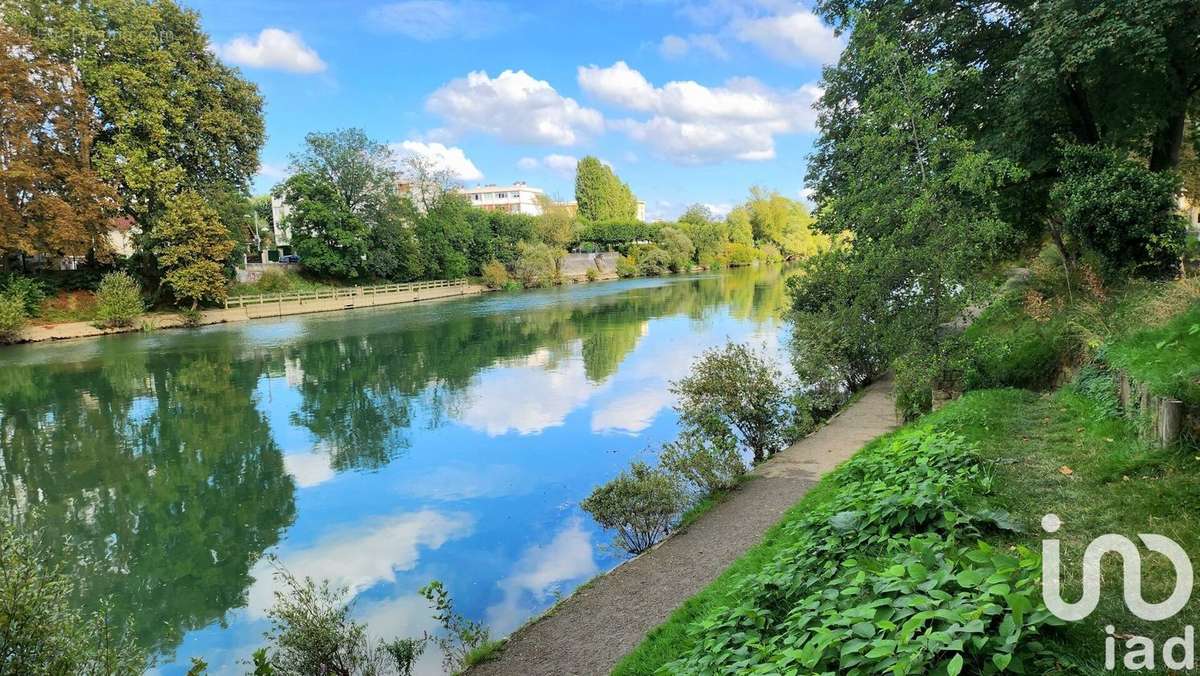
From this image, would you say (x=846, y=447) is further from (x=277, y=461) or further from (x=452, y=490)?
(x=277, y=461)

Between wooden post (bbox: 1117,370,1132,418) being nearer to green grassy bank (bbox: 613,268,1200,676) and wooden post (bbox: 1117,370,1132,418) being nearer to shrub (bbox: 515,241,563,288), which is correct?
green grassy bank (bbox: 613,268,1200,676)

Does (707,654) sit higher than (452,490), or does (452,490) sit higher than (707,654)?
(707,654)

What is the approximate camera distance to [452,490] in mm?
12406

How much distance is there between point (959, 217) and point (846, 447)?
3.99 m

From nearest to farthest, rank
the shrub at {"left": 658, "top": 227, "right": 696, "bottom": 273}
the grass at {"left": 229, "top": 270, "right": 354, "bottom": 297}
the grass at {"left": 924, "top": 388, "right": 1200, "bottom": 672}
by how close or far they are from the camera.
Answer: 1. the grass at {"left": 924, "top": 388, "right": 1200, "bottom": 672}
2. the grass at {"left": 229, "top": 270, "right": 354, "bottom": 297}
3. the shrub at {"left": 658, "top": 227, "right": 696, "bottom": 273}

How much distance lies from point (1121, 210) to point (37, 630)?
15.9m

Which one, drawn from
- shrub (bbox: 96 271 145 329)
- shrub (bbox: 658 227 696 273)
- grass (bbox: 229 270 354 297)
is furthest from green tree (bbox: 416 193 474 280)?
shrub (bbox: 658 227 696 273)

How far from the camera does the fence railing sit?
147ft

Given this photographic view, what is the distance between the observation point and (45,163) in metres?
34.8

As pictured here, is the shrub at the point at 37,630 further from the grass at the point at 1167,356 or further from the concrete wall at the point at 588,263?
the concrete wall at the point at 588,263

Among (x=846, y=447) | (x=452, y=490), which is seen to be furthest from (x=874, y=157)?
(x=452, y=490)

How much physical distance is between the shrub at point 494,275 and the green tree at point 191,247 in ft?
89.6

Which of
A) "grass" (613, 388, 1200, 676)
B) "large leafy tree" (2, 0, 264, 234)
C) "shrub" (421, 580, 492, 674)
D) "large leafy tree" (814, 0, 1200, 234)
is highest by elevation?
"large leafy tree" (2, 0, 264, 234)
